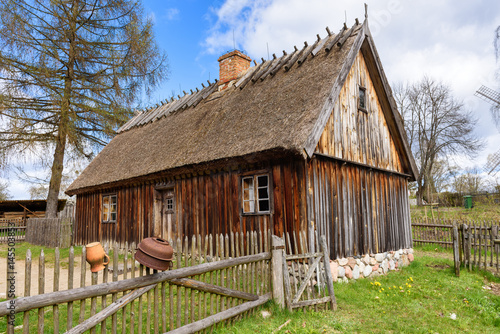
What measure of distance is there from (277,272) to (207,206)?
409cm

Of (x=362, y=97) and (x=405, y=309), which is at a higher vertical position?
(x=362, y=97)

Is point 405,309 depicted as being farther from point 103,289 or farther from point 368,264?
point 103,289

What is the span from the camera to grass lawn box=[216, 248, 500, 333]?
517 cm

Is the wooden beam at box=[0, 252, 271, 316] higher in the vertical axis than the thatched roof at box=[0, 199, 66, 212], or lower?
lower

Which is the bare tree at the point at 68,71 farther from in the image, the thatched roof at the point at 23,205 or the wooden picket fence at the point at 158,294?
the wooden picket fence at the point at 158,294

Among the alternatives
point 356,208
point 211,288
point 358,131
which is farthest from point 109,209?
point 211,288

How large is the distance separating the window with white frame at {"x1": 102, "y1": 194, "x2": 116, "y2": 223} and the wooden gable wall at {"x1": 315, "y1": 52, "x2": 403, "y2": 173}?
8.92 meters

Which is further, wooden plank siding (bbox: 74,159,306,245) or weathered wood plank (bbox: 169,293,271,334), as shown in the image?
wooden plank siding (bbox: 74,159,306,245)

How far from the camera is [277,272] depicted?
5656 millimetres

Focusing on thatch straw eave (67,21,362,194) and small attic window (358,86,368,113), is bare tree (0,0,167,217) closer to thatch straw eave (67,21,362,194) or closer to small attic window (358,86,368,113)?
thatch straw eave (67,21,362,194)

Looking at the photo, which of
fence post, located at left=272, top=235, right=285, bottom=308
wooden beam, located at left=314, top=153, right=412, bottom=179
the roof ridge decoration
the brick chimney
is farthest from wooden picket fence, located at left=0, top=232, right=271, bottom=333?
the brick chimney

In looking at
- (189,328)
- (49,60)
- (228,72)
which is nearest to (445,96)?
(228,72)

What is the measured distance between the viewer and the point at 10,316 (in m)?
2.80

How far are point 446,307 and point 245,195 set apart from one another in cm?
472
